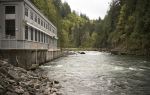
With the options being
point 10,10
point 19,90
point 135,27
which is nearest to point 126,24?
point 135,27

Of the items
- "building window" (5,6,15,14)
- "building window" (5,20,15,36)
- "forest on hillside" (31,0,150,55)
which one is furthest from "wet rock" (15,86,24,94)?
"forest on hillside" (31,0,150,55)

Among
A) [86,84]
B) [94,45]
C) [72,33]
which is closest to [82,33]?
[72,33]

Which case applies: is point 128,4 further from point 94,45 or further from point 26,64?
point 94,45

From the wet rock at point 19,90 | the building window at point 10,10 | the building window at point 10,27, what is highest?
the building window at point 10,10

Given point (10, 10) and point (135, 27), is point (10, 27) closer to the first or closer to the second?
point (10, 10)

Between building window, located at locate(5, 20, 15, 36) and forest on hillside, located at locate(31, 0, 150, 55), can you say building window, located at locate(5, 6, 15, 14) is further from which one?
forest on hillside, located at locate(31, 0, 150, 55)

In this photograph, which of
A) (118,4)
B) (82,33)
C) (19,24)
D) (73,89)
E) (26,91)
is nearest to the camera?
(26,91)

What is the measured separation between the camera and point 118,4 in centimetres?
10612


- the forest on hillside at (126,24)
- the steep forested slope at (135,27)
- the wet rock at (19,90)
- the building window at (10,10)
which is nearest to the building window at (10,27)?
the building window at (10,10)

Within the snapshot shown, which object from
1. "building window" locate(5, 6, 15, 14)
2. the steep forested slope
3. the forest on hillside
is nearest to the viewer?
"building window" locate(5, 6, 15, 14)

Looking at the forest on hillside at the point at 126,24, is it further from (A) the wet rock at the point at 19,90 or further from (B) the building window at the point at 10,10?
(A) the wet rock at the point at 19,90

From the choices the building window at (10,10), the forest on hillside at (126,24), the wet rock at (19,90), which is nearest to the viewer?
the wet rock at (19,90)

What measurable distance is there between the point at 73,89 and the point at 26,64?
10.7m

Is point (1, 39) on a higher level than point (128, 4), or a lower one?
lower
